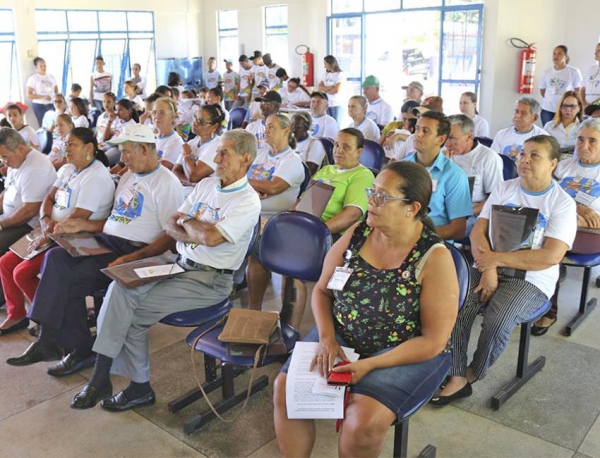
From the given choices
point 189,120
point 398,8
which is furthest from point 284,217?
point 398,8

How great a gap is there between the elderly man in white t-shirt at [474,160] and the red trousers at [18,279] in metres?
2.57

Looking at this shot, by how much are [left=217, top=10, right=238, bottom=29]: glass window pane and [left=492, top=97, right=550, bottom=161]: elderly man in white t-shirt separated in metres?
10.7

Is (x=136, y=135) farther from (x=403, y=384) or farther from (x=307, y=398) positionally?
(x=403, y=384)

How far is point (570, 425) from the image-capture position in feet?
8.65

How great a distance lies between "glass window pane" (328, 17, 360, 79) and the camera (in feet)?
38.5

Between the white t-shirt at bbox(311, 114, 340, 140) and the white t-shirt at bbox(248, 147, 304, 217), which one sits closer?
the white t-shirt at bbox(248, 147, 304, 217)

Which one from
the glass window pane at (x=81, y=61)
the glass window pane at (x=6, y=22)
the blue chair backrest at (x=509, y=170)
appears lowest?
the blue chair backrest at (x=509, y=170)

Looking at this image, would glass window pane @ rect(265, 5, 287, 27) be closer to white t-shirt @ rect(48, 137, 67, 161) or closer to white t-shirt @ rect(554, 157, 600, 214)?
white t-shirt @ rect(48, 137, 67, 161)

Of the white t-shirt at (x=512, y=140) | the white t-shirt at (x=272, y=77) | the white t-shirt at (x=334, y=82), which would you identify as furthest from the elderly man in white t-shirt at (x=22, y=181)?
the white t-shirt at (x=272, y=77)

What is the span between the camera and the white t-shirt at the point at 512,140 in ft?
15.7

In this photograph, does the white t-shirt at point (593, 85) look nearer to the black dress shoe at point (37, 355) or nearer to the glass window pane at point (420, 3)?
the glass window pane at point (420, 3)

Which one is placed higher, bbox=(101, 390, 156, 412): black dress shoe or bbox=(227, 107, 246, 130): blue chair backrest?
bbox=(227, 107, 246, 130): blue chair backrest

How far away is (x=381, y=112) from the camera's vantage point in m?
7.25

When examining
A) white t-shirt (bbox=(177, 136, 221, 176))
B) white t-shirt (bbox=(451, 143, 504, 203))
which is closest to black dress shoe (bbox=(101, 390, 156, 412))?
white t-shirt (bbox=(177, 136, 221, 176))
